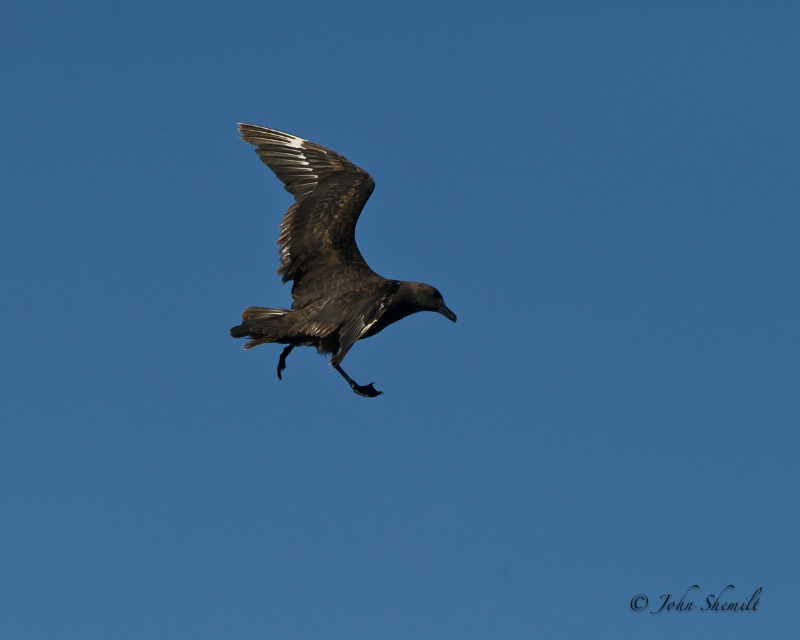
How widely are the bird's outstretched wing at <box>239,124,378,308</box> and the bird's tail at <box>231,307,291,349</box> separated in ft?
1.45

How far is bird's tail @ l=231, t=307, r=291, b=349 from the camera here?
12.0m

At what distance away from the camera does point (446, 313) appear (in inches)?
506

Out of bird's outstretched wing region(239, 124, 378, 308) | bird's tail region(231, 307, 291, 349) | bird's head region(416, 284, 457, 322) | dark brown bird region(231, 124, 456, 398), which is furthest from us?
bird's outstretched wing region(239, 124, 378, 308)

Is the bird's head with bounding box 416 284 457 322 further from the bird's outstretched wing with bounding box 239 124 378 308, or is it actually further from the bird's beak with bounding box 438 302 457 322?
the bird's outstretched wing with bounding box 239 124 378 308

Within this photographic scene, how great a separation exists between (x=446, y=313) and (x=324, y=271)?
59.6 inches

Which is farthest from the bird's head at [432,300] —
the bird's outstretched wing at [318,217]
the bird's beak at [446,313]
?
the bird's outstretched wing at [318,217]

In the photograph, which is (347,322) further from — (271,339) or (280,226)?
(280,226)

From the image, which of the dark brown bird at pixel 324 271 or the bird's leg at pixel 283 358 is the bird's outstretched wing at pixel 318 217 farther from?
the bird's leg at pixel 283 358

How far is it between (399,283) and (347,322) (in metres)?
1.04

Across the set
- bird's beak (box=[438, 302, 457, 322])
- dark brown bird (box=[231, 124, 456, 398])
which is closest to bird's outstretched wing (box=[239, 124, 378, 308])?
dark brown bird (box=[231, 124, 456, 398])

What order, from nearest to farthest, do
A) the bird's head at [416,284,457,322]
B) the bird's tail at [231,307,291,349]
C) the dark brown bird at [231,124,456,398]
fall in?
the dark brown bird at [231,124,456,398] < the bird's tail at [231,307,291,349] < the bird's head at [416,284,457,322]

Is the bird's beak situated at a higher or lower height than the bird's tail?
higher

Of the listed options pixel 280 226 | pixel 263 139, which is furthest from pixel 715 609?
pixel 263 139

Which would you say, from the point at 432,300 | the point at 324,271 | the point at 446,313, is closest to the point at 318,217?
the point at 324,271
